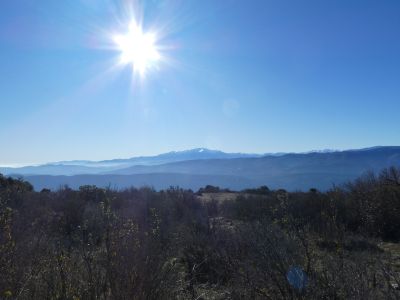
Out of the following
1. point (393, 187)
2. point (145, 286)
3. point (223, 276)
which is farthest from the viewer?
point (393, 187)

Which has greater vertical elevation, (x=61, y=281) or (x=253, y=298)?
(x=61, y=281)

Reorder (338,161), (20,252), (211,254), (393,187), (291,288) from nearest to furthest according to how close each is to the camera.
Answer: (291,288) < (20,252) < (211,254) < (393,187) < (338,161)

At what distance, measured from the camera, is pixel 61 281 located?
443cm

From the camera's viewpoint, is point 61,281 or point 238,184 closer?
point 61,281

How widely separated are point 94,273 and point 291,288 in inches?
81.1

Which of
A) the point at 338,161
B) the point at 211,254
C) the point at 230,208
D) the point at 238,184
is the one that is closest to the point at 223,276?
the point at 211,254

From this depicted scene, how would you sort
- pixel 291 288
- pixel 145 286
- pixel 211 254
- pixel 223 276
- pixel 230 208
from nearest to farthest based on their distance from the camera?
pixel 145 286 → pixel 291 288 → pixel 223 276 → pixel 211 254 → pixel 230 208

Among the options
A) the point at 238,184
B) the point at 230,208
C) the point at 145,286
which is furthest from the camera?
the point at 238,184

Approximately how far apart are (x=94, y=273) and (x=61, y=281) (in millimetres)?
330

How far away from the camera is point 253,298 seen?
4.85m

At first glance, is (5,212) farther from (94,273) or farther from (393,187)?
(393,187)

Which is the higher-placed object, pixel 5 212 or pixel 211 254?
pixel 5 212

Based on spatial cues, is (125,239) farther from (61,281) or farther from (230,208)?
(230,208)

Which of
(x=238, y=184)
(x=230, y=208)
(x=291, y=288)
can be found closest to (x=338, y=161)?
(x=238, y=184)
